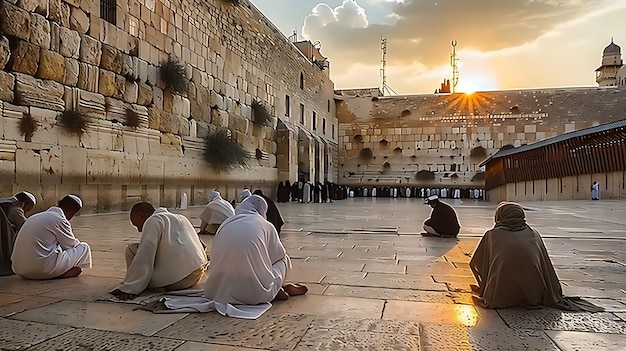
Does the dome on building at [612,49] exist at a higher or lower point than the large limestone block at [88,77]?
higher

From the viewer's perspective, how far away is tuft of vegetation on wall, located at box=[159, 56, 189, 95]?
1134 centimetres

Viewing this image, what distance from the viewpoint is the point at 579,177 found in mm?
14578

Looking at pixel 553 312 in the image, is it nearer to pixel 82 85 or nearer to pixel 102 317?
pixel 102 317

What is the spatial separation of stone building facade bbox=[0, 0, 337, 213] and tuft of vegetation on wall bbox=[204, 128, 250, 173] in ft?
0.82

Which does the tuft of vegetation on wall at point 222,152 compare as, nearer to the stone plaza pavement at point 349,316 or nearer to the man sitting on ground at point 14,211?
the stone plaza pavement at point 349,316

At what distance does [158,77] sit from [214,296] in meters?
9.61

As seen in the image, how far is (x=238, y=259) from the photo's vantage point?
2807mm

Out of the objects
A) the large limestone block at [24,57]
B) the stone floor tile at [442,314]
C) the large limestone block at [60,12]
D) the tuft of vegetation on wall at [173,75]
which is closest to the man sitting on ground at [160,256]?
the stone floor tile at [442,314]

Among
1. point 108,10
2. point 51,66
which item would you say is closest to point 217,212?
point 51,66

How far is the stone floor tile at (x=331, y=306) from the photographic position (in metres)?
2.73

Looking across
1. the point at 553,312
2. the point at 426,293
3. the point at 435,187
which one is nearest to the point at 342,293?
the point at 426,293

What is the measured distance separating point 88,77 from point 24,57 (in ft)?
4.55

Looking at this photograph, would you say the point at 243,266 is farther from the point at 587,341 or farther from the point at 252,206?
the point at 587,341

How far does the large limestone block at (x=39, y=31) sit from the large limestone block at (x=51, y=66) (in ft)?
0.51
